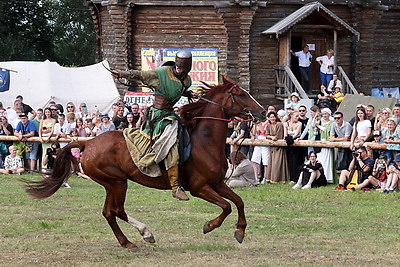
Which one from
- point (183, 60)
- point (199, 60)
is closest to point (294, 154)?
point (183, 60)

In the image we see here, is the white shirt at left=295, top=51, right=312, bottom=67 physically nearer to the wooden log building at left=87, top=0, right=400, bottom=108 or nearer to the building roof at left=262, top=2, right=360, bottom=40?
the wooden log building at left=87, top=0, right=400, bottom=108

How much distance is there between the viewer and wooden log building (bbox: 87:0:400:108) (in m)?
29.0

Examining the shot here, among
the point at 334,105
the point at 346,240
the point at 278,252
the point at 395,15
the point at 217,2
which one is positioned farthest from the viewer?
the point at 395,15

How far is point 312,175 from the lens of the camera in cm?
1780

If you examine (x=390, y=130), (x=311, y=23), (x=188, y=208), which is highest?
(x=311, y=23)

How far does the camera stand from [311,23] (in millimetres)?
29750

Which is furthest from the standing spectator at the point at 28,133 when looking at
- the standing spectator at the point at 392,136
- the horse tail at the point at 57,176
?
the horse tail at the point at 57,176

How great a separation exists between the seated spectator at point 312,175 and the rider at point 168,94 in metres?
7.33

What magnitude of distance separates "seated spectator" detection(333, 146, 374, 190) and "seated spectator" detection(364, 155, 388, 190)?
10 cm

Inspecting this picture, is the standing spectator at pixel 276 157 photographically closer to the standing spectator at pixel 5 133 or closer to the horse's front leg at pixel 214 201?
the standing spectator at pixel 5 133

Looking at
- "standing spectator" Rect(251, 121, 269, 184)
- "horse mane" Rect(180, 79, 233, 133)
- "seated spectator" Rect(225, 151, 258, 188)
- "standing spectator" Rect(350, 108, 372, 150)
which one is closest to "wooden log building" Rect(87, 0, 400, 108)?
"standing spectator" Rect(251, 121, 269, 184)

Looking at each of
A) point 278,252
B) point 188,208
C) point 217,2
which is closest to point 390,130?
point 188,208

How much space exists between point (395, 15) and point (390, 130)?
15.5 m

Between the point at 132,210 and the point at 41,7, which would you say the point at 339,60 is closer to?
the point at 132,210
